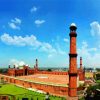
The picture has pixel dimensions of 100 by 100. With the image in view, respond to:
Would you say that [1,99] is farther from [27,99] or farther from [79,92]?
[79,92]

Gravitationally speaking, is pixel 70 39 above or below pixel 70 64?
above

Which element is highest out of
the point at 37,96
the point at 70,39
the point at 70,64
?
the point at 70,39

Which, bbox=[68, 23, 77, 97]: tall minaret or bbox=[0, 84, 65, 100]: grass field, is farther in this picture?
bbox=[0, 84, 65, 100]: grass field

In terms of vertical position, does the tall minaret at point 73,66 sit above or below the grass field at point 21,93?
above

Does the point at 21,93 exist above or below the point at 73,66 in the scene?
below

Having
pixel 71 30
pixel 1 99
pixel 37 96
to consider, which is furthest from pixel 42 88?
pixel 71 30

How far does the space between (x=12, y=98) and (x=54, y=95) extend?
4.24 meters

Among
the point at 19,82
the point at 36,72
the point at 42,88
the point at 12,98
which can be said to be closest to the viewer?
the point at 12,98

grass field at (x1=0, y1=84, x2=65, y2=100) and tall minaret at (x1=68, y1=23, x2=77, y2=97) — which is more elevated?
tall minaret at (x1=68, y1=23, x2=77, y2=97)

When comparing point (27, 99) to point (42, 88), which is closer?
point (27, 99)

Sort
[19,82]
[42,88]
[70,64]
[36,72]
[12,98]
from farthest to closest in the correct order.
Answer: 1. [36,72]
2. [19,82]
3. [42,88]
4. [12,98]
5. [70,64]

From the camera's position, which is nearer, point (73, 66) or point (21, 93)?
point (73, 66)

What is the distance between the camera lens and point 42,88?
2664 centimetres

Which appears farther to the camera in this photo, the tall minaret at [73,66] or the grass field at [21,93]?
the grass field at [21,93]
